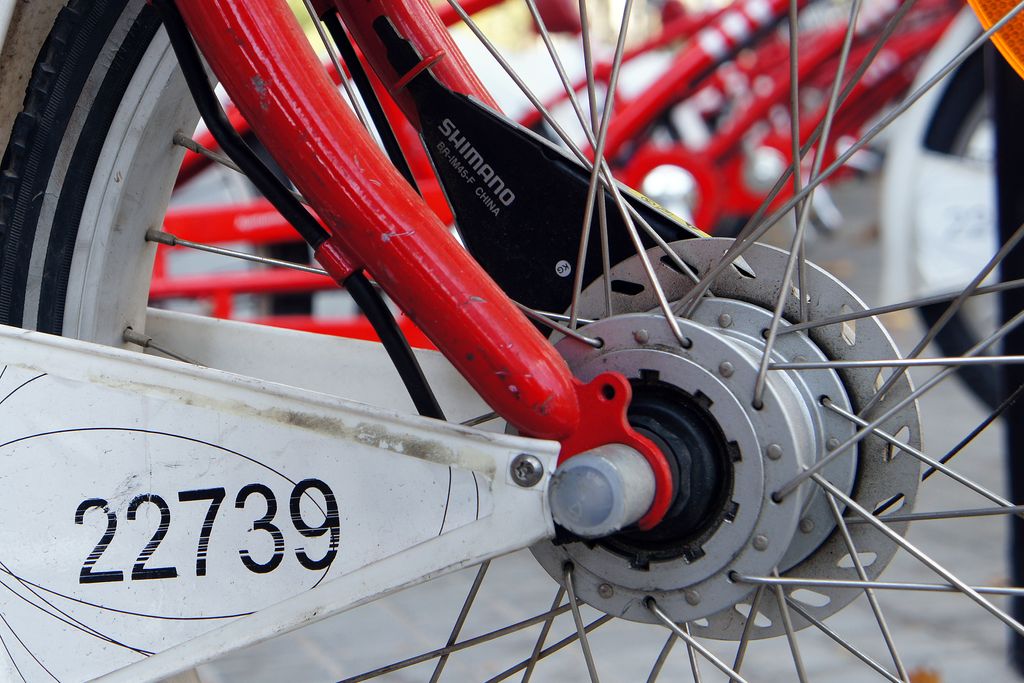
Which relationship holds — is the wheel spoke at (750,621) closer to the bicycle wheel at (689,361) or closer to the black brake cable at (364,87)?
the bicycle wheel at (689,361)

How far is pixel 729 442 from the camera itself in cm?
104

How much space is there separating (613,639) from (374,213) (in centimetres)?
136

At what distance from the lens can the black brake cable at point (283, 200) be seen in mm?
1085

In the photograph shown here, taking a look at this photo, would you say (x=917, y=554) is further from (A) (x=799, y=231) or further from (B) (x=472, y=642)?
(B) (x=472, y=642)

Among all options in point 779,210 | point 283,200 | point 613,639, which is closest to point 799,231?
point 779,210

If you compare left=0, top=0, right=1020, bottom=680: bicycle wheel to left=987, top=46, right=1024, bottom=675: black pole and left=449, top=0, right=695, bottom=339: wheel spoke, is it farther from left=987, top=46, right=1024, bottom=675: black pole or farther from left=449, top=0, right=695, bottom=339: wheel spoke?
left=987, top=46, right=1024, bottom=675: black pole

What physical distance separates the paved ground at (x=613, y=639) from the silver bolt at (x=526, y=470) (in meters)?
1.08

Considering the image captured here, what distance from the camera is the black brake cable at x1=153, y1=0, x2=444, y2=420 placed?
1085mm

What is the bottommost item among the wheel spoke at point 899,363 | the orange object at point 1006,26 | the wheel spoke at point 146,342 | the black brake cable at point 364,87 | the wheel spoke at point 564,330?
the wheel spoke at point 899,363

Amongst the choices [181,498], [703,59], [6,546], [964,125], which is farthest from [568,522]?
[703,59]

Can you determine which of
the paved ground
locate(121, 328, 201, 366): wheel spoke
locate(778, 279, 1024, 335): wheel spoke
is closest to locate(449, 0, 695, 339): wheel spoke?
locate(778, 279, 1024, 335): wheel spoke

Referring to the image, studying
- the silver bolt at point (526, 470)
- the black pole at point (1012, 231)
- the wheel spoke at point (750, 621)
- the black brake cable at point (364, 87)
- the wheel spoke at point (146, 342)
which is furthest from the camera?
the black pole at point (1012, 231)

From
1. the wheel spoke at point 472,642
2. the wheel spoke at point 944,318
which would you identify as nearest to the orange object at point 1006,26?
the wheel spoke at point 944,318

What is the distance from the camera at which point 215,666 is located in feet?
6.77
